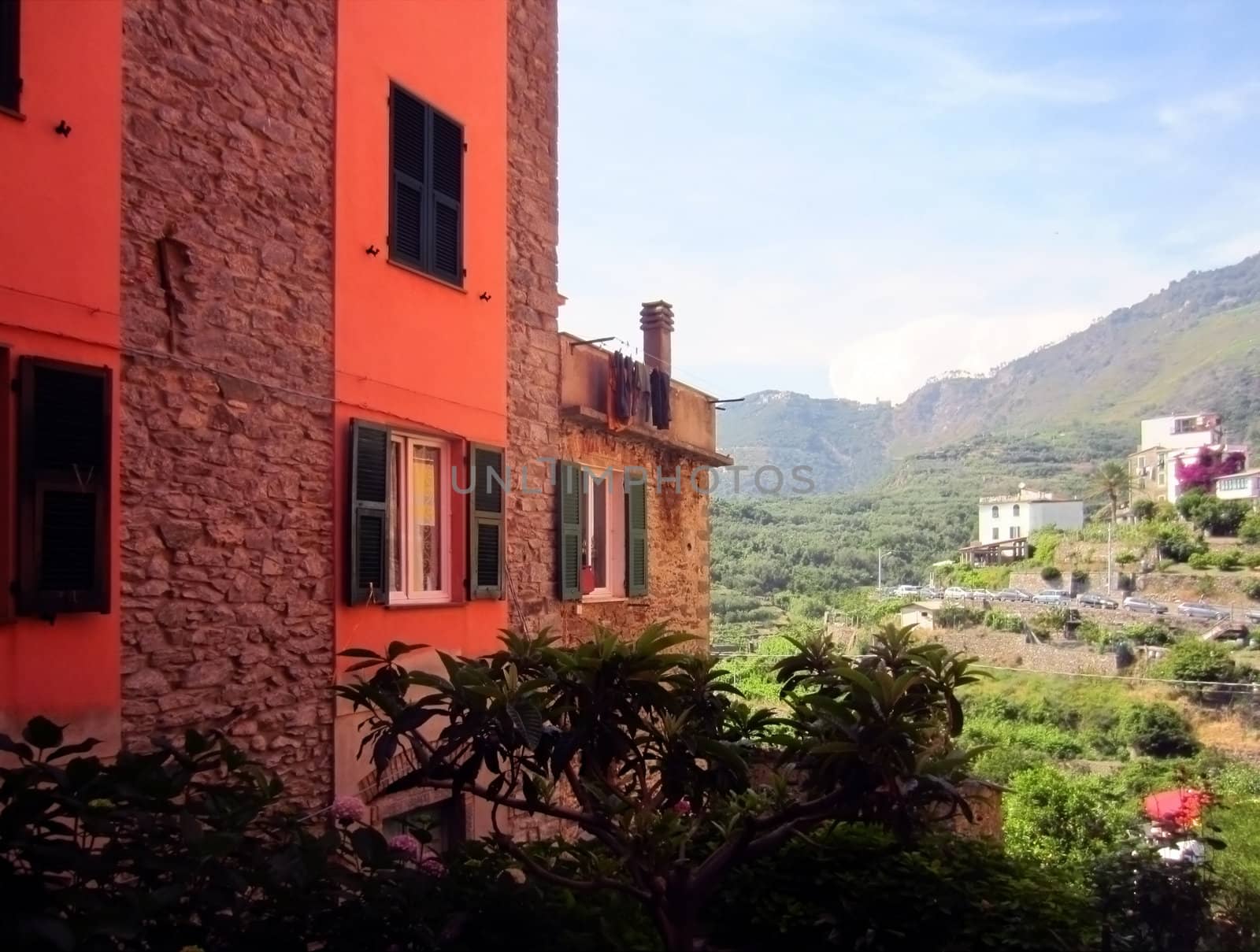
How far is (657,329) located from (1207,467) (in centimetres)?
6202

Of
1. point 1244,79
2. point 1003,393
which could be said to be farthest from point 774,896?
point 1003,393

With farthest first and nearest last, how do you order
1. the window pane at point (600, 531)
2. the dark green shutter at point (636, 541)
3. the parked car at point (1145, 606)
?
the parked car at point (1145, 606)
the dark green shutter at point (636, 541)
the window pane at point (600, 531)

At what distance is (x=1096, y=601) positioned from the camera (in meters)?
47.8

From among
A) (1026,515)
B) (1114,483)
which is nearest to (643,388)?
(1026,515)

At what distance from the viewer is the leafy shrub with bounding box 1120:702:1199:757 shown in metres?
34.5

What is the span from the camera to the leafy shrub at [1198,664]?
123ft

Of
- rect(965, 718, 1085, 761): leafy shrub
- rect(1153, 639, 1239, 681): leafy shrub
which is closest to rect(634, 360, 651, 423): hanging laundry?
rect(965, 718, 1085, 761): leafy shrub

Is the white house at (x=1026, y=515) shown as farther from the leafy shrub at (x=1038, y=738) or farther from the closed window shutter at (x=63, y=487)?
the closed window shutter at (x=63, y=487)

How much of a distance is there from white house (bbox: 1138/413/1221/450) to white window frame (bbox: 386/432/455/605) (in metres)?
71.2

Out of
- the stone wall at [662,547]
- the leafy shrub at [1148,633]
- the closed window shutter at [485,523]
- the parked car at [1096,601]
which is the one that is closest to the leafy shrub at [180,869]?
the closed window shutter at [485,523]

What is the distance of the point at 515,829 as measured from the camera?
24.0 ft

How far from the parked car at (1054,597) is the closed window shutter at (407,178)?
45557mm

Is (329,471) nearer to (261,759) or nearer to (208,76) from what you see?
(261,759)

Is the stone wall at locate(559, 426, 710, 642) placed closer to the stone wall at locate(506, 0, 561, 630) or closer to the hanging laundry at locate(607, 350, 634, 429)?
the hanging laundry at locate(607, 350, 634, 429)
